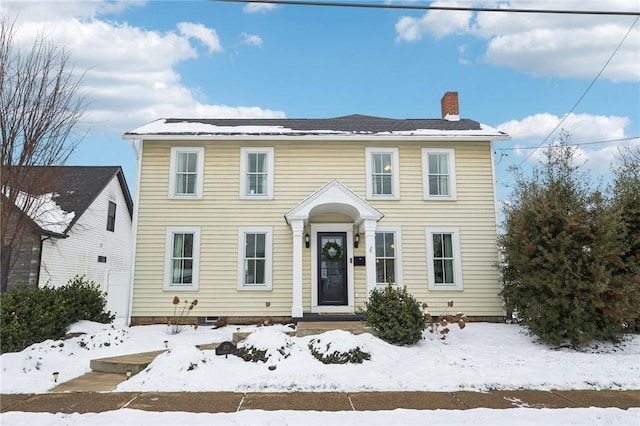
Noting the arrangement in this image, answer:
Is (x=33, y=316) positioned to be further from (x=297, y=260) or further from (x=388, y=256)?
(x=388, y=256)

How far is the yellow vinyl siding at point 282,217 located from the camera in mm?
10461

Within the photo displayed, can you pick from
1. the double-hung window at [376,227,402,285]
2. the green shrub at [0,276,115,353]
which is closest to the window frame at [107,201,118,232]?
the green shrub at [0,276,115,353]

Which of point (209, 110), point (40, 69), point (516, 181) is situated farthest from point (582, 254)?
point (209, 110)

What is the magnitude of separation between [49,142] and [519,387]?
26.4ft

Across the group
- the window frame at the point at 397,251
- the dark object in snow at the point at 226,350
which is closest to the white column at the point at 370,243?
the window frame at the point at 397,251

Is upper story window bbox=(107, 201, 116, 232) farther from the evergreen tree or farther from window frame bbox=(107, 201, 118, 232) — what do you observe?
the evergreen tree

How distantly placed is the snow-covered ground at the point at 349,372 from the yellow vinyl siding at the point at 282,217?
2569 mm

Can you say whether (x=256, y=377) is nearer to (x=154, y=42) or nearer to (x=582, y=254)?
(x=582, y=254)

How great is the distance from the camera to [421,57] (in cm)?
1516

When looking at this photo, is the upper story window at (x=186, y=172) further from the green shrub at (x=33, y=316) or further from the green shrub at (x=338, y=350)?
the green shrub at (x=338, y=350)

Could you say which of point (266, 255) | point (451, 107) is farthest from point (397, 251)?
point (451, 107)

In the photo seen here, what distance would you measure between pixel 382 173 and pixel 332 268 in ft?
10.2

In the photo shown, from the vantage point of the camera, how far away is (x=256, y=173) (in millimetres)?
11008

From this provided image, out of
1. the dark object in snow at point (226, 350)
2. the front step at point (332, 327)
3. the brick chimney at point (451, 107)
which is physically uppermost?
the brick chimney at point (451, 107)
